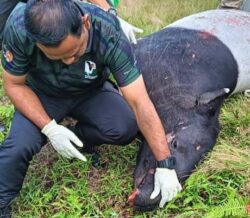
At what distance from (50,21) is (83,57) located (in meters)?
0.61

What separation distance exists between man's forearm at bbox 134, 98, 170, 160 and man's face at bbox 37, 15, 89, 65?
1.77 ft

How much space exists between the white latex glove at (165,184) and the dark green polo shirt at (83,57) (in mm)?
647

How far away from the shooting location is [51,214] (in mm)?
4020

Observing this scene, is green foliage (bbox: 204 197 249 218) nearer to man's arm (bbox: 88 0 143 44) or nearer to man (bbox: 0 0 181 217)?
man (bbox: 0 0 181 217)

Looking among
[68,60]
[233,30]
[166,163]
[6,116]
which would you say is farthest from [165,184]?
[233,30]

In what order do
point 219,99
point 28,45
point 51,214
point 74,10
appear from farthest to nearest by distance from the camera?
1. point 219,99
2. point 51,214
3. point 28,45
4. point 74,10

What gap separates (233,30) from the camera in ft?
17.2

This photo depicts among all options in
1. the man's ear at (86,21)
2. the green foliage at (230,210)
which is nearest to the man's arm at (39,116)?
the man's ear at (86,21)

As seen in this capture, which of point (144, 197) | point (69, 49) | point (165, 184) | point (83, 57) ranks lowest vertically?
point (144, 197)

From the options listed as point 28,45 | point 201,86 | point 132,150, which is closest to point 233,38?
point 201,86

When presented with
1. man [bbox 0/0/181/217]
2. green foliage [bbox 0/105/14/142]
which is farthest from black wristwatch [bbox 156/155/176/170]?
green foliage [bbox 0/105/14/142]

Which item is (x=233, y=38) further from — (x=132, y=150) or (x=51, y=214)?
(x=51, y=214)

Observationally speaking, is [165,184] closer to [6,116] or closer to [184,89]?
[184,89]

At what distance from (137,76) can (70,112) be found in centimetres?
79
